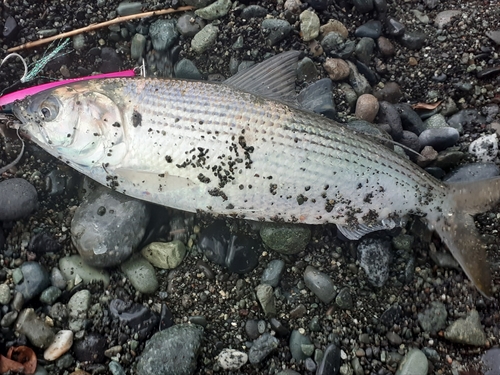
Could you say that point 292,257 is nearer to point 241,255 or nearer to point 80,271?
point 241,255

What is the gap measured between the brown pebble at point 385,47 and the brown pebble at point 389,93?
0.36m

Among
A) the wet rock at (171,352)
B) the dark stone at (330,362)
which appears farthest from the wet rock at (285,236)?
the wet rock at (171,352)

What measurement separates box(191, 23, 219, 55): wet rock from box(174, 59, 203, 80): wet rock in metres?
0.17

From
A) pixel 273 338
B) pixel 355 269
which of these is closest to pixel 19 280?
pixel 273 338

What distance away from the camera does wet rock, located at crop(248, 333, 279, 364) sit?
3486 mm

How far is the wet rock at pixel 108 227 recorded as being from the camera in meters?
3.60

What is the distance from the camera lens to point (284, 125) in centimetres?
355

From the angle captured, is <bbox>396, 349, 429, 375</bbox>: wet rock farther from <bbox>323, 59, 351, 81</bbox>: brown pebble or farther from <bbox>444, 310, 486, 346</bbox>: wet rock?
<bbox>323, 59, 351, 81</bbox>: brown pebble

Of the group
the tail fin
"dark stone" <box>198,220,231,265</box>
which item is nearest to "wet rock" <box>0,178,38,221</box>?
"dark stone" <box>198,220,231,265</box>

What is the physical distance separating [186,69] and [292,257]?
206 centimetres

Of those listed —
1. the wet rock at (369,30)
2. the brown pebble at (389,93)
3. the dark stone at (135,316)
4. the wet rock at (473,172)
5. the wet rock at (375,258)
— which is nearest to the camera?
the dark stone at (135,316)

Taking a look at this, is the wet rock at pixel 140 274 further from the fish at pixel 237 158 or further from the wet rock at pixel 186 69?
the wet rock at pixel 186 69

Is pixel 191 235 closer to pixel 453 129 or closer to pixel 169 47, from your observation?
pixel 169 47

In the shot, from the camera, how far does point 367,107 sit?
417 cm
